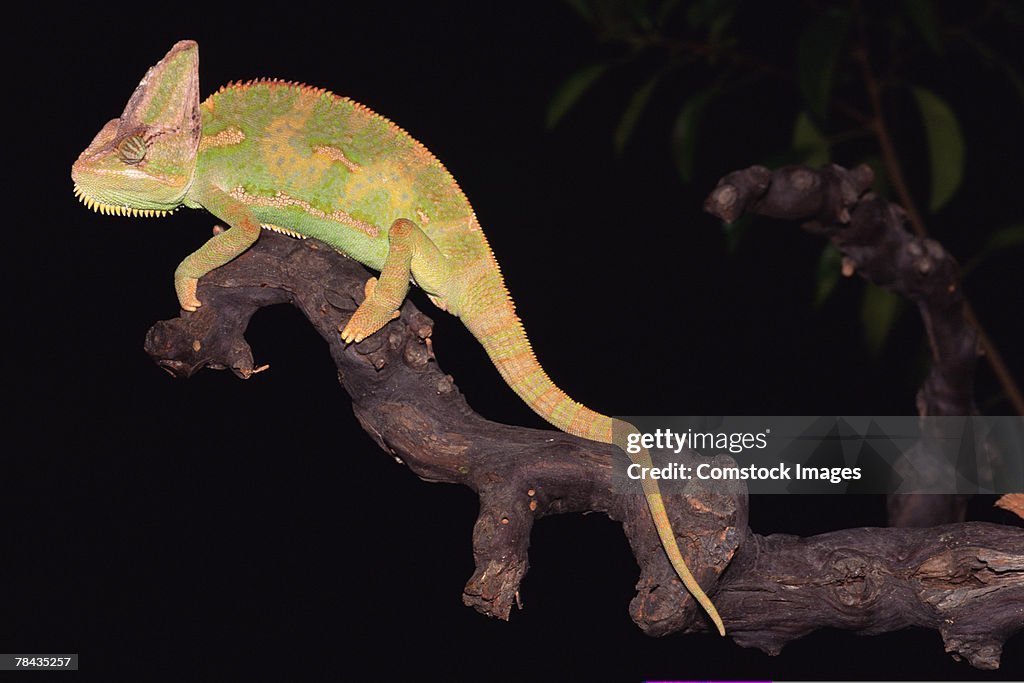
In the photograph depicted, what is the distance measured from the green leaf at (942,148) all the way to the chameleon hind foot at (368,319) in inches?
69.1

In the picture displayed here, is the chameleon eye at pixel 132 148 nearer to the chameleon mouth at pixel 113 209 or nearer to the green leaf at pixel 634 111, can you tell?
the chameleon mouth at pixel 113 209

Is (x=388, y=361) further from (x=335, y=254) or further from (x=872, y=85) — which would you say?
(x=872, y=85)

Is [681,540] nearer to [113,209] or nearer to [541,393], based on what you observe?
[541,393]

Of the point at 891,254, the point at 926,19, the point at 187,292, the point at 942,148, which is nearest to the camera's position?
the point at 187,292

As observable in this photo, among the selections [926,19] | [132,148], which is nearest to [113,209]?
[132,148]

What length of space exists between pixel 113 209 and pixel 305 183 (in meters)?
0.42

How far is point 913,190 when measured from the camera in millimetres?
3814

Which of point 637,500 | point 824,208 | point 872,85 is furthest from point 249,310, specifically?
point 872,85

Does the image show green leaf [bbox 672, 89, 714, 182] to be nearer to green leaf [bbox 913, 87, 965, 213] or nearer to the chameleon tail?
green leaf [bbox 913, 87, 965, 213]

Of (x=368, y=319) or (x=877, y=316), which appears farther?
(x=877, y=316)

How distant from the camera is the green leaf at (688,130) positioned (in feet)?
9.29

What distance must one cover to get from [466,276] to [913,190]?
272 cm

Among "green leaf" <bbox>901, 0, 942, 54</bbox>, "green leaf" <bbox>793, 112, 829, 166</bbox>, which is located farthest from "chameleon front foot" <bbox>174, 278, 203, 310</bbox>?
"green leaf" <bbox>901, 0, 942, 54</bbox>

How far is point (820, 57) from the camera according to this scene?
2.39 meters
